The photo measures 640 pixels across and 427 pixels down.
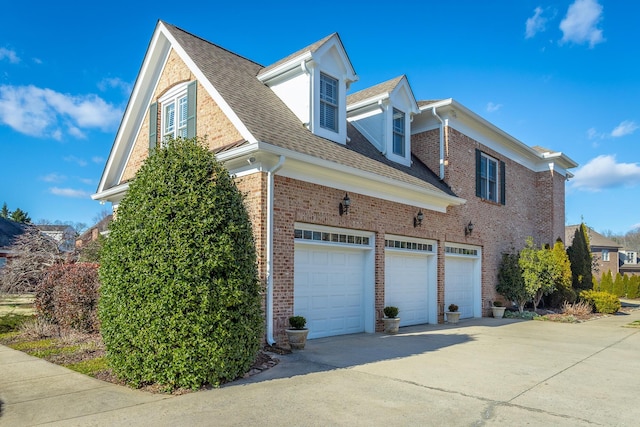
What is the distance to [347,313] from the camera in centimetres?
1121

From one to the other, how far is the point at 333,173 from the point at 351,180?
28.0 inches

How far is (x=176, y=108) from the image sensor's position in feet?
40.0

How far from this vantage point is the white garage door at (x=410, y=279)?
12.6 m

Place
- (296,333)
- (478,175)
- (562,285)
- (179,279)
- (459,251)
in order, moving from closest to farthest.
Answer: (179,279) < (296,333) < (459,251) < (478,175) < (562,285)

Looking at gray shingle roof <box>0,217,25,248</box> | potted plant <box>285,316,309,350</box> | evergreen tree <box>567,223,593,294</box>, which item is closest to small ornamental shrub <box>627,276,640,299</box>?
evergreen tree <box>567,223,593,294</box>

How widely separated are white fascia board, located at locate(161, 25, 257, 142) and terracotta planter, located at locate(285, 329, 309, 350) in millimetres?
3807

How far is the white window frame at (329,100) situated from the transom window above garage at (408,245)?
11.1ft

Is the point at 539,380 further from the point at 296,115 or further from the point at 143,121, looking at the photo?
the point at 143,121

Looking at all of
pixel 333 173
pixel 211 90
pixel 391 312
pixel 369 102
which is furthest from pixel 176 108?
pixel 391 312

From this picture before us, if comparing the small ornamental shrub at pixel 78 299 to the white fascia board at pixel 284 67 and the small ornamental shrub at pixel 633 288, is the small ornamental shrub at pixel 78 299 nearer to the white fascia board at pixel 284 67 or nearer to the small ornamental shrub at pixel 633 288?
the white fascia board at pixel 284 67

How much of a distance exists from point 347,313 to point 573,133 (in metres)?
14.9

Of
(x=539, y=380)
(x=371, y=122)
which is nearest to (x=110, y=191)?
(x=371, y=122)

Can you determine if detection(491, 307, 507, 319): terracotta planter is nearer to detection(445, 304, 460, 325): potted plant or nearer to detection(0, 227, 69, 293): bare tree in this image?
detection(445, 304, 460, 325): potted plant

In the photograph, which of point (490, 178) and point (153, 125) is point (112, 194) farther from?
point (490, 178)
